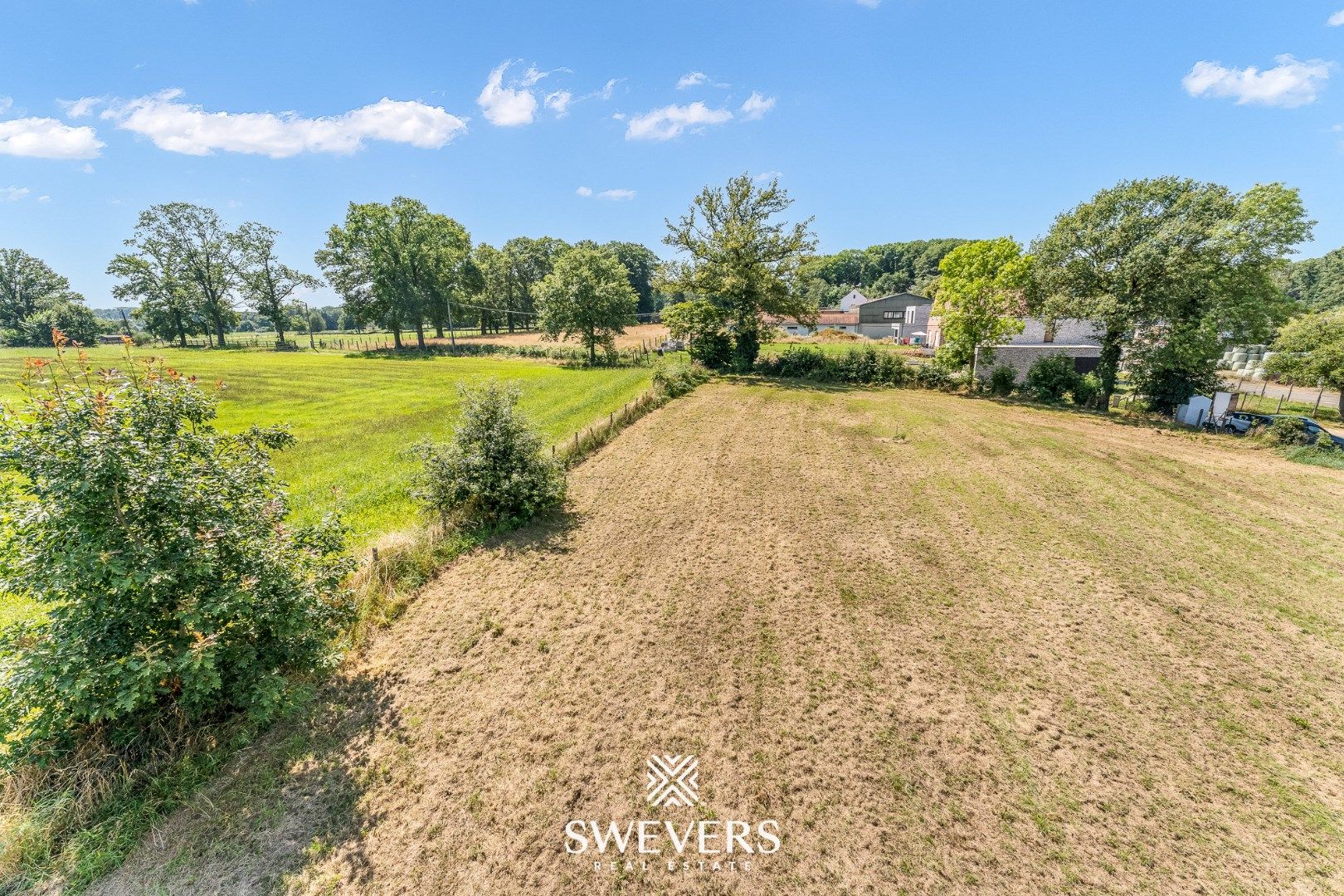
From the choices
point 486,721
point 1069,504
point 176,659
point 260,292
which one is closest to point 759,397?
point 1069,504

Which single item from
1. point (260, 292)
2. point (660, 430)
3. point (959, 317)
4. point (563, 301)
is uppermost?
point (260, 292)

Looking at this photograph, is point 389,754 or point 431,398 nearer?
point 389,754

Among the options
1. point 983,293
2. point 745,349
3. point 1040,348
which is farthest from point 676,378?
point 1040,348

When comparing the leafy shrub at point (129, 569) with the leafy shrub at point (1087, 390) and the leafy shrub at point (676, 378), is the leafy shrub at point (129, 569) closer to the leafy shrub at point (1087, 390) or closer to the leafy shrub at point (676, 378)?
the leafy shrub at point (676, 378)

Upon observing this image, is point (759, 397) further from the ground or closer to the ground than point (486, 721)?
further from the ground

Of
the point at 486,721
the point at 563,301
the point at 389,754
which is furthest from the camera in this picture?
the point at 563,301

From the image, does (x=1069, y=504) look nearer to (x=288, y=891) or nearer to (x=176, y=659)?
(x=288, y=891)

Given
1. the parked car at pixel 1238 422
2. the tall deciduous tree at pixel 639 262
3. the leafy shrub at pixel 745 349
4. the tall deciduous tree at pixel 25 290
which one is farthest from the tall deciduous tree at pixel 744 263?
the tall deciduous tree at pixel 25 290

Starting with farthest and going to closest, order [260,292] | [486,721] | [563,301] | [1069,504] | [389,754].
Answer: [260,292], [563,301], [1069,504], [486,721], [389,754]
